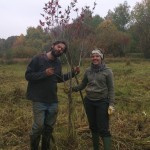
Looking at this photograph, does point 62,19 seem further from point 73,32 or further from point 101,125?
point 101,125

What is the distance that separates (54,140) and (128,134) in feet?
4.73

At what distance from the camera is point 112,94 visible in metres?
5.32

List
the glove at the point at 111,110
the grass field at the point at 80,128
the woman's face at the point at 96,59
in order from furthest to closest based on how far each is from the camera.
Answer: the grass field at the point at 80,128 < the woman's face at the point at 96,59 < the glove at the point at 111,110

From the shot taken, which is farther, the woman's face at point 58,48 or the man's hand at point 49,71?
the woman's face at point 58,48

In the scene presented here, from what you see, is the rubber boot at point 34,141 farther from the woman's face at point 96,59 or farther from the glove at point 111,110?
the woman's face at point 96,59

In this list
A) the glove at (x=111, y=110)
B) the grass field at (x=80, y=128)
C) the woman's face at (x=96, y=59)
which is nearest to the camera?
the glove at (x=111, y=110)

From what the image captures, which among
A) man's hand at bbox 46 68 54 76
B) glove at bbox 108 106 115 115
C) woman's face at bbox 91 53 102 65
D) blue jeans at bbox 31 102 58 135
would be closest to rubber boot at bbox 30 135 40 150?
blue jeans at bbox 31 102 58 135

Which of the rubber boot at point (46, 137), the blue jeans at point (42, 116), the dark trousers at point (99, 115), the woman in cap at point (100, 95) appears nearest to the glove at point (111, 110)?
the woman in cap at point (100, 95)

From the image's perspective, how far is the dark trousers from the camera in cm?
532

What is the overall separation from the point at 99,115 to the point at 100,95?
11.8 inches

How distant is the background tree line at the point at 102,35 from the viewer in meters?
6.01

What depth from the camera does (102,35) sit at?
90.6 ft

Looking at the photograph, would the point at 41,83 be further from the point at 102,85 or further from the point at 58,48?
the point at 102,85

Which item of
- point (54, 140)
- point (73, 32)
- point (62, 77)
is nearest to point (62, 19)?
point (73, 32)
